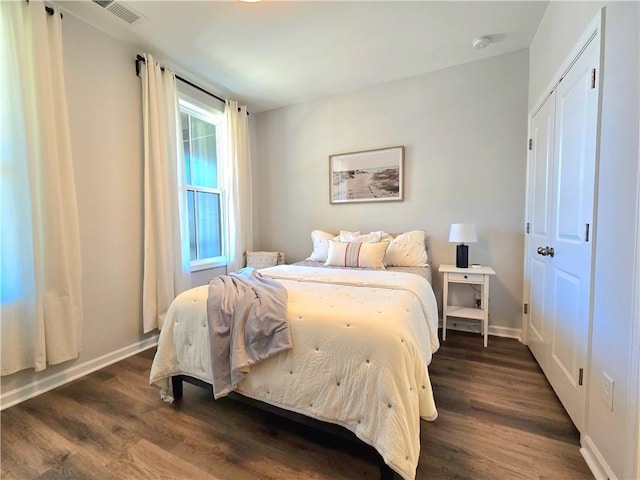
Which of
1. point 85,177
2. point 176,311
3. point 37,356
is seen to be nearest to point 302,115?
point 85,177

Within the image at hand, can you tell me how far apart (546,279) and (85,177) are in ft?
11.8

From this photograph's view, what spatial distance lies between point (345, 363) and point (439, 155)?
8.44 ft

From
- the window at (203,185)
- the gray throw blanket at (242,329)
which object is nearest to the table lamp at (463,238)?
the gray throw blanket at (242,329)

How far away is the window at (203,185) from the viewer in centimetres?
Answer: 316

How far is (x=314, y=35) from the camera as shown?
91.7 inches

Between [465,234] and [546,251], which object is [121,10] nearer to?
[465,234]

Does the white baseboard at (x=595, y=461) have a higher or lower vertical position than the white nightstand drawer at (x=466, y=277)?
lower

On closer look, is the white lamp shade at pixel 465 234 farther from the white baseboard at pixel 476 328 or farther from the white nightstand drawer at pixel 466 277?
the white baseboard at pixel 476 328

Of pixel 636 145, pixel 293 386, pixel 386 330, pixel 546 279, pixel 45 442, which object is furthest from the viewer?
pixel 546 279

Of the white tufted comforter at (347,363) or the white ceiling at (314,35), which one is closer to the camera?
the white tufted comforter at (347,363)

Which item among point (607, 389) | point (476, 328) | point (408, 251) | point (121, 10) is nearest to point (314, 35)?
point (121, 10)

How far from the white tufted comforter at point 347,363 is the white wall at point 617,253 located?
710 mm

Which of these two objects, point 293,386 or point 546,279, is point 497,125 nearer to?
point 546,279

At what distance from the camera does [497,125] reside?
272 centimetres
